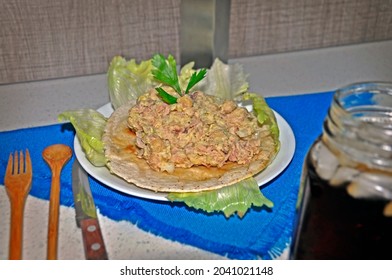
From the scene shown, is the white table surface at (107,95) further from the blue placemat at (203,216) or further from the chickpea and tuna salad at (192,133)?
the chickpea and tuna salad at (192,133)

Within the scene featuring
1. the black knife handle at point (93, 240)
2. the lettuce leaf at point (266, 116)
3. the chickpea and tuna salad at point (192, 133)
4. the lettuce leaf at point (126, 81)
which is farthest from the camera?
the lettuce leaf at point (126, 81)

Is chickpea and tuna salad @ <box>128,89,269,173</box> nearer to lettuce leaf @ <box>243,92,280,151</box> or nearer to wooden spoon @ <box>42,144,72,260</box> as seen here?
lettuce leaf @ <box>243,92,280,151</box>

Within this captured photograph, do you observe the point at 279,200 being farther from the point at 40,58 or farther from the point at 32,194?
the point at 40,58

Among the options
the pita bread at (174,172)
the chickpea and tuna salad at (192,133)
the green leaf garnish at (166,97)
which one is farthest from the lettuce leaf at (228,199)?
the green leaf garnish at (166,97)

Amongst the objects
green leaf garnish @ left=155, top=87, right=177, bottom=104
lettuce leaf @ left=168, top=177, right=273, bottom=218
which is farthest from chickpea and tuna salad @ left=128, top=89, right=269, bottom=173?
lettuce leaf @ left=168, top=177, right=273, bottom=218

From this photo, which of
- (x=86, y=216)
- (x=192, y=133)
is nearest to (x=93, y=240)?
(x=86, y=216)

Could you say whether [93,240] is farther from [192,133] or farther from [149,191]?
[192,133]
